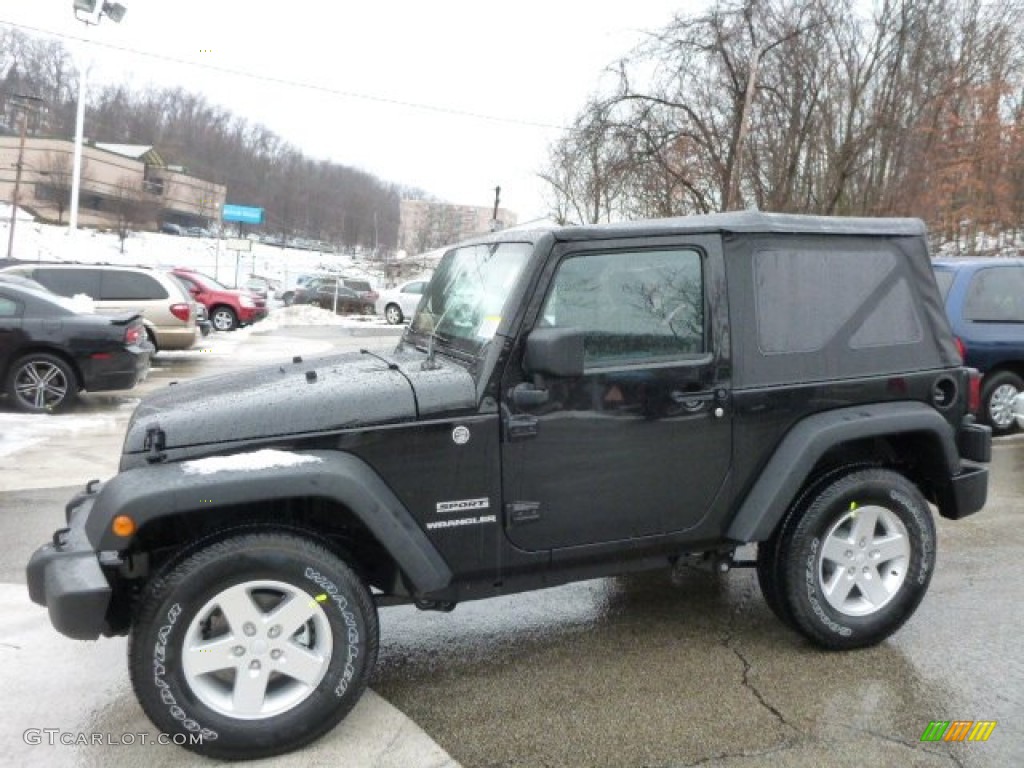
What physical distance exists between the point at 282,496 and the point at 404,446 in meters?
0.47

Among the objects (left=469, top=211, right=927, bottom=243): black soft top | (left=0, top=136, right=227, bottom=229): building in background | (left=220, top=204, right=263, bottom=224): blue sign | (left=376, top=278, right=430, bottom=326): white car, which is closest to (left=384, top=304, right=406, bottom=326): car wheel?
(left=376, top=278, right=430, bottom=326): white car

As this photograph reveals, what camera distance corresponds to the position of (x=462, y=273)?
393cm

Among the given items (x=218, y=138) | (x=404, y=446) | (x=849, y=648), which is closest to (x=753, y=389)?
(x=849, y=648)

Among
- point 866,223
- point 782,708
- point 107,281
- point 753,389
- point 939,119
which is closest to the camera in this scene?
point 782,708

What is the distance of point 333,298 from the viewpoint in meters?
36.7

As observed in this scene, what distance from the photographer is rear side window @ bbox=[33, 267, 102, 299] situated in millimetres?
13758

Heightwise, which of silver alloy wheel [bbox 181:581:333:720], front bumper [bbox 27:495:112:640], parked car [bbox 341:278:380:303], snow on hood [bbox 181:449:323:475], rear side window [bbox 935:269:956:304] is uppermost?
parked car [bbox 341:278:380:303]

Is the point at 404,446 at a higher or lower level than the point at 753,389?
lower

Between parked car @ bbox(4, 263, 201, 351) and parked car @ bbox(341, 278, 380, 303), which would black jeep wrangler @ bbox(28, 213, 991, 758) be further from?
parked car @ bbox(341, 278, 380, 303)

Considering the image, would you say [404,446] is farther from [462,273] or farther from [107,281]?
[107,281]

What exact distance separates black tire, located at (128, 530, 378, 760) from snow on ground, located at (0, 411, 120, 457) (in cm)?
593

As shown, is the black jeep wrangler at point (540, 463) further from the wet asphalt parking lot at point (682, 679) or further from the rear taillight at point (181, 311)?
the rear taillight at point (181, 311)

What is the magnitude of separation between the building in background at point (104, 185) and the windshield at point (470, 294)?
257 feet

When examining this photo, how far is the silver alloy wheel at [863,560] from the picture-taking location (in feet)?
12.1
